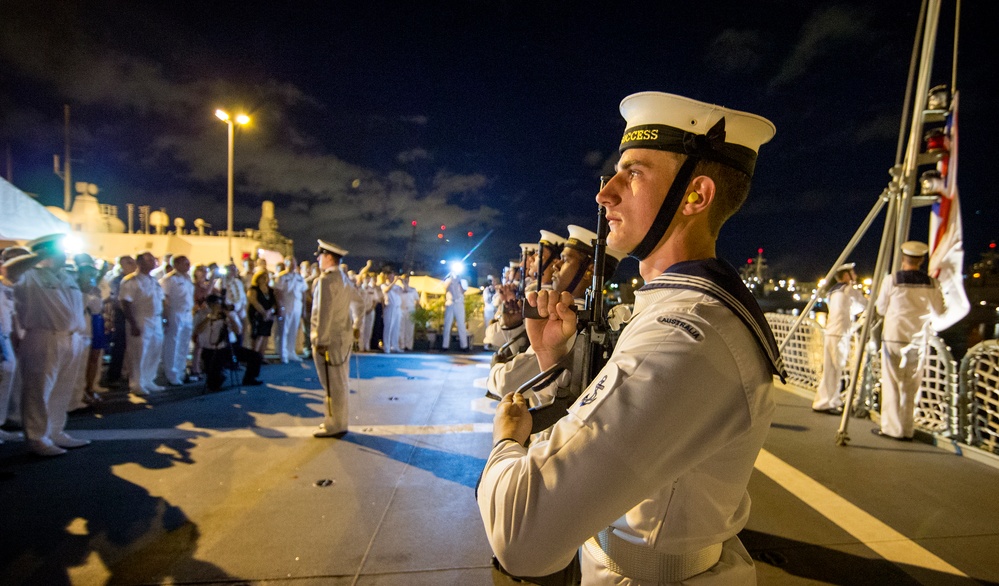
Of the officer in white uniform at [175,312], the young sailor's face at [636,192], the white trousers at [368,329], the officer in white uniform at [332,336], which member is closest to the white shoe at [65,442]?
the officer in white uniform at [332,336]

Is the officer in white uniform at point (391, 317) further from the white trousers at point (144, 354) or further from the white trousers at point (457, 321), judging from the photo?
the white trousers at point (144, 354)

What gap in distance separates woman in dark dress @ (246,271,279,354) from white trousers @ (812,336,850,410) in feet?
32.8

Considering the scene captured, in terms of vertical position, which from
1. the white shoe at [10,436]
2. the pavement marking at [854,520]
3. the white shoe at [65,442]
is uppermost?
the pavement marking at [854,520]

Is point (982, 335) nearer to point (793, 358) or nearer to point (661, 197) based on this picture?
point (793, 358)

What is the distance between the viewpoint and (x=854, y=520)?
336 cm

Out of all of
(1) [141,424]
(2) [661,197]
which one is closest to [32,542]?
(1) [141,424]

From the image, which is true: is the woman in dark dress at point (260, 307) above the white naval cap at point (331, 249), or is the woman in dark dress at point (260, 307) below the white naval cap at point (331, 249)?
below

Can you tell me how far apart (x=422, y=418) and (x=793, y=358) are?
23.4ft

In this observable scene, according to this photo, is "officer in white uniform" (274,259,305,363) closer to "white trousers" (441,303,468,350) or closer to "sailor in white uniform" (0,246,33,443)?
"white trousers" (441,303,468,350)

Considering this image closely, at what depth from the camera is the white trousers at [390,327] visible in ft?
41.2

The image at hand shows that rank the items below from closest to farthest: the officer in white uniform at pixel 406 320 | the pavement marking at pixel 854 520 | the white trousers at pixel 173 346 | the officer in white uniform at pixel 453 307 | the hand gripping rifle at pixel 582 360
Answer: the hand gripping rifle at pixel 582 360 < the pavement marking at pixel 854 520 < the white trousers at pixel 173 346 < the officer in white uniform at pixel 453 307 < the officer in white uniform at pixel 406 320

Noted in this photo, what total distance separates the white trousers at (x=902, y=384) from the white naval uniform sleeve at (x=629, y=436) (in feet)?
19.9

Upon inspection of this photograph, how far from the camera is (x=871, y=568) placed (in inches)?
110

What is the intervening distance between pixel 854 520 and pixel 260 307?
9.57 meters
